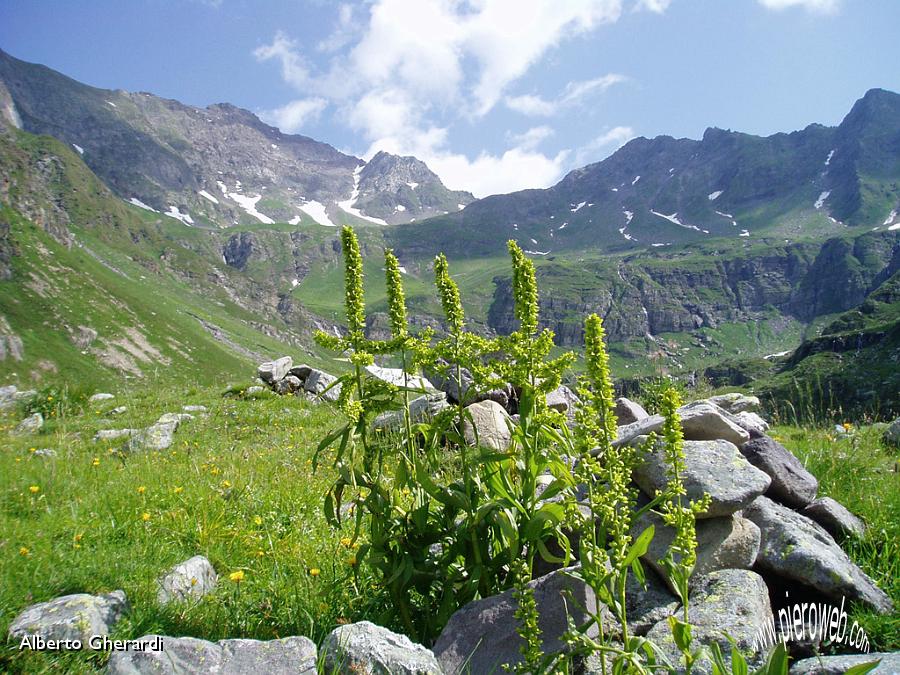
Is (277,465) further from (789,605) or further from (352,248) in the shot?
(789,605)

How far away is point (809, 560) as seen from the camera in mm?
5039

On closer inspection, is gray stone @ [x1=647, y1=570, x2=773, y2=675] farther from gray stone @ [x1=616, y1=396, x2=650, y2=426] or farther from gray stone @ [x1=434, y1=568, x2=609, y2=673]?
gray stone @ [x1=616, y1=396, x2=650, y2=426]

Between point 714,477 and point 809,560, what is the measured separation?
109 centimetres

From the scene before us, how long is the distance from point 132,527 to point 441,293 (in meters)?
5.35

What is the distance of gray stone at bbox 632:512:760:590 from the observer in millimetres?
5164

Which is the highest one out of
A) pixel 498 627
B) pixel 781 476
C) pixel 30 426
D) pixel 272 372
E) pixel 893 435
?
pixel 272 372

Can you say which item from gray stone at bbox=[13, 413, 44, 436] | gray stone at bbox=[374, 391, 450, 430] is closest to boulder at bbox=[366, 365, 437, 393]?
gray stone at bbox=[374, 391, 450, 430]

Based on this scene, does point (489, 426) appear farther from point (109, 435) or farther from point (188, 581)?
point (109, 435)

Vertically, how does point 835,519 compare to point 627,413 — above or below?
below

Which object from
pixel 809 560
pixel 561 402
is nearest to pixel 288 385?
pixel 561 402

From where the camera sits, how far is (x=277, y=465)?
36.6 ft

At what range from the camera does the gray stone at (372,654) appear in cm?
356

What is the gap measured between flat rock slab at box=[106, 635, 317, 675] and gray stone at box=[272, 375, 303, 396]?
21.4m

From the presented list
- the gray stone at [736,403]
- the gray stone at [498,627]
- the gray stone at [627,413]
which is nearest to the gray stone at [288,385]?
the gray stone at [627,413]
